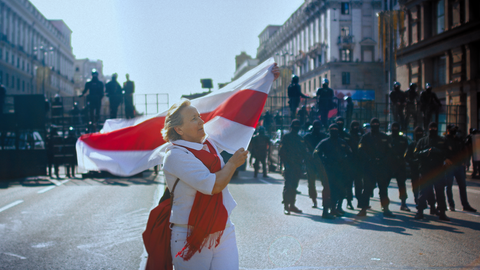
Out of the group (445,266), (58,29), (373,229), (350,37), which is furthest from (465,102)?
(58,29)

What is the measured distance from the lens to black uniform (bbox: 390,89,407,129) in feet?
57.1

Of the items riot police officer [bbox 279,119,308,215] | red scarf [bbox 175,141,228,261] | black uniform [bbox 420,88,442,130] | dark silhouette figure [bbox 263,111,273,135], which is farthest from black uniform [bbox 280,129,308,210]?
dark silhouette figure [bbox 263,111,273,135]

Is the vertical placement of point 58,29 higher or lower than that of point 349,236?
higher

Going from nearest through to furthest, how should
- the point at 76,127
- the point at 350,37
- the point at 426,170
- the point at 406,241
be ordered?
the point at 406,241, the point at 426,170, the point at 76,127, the point at 350,37

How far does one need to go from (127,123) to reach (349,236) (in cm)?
402

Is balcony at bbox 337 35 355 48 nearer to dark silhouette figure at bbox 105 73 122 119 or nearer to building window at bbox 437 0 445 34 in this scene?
building window at bbox 437 0 445 34

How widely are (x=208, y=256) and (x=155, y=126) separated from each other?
1945 mm

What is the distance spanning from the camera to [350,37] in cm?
5675

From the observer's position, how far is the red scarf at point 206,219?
8.74 feet

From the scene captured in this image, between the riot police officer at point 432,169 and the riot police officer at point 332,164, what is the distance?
148 centimetres

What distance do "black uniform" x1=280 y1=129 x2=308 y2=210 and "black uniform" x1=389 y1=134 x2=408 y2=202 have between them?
6.23ft

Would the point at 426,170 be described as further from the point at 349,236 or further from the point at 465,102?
the point at 465,102

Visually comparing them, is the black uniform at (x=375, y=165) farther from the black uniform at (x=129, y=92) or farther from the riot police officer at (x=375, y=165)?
the black uniform at (x=129, y=92)

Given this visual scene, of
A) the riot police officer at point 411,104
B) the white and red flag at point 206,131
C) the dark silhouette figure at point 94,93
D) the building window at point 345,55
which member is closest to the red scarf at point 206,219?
the white and red flag at point 206,131
